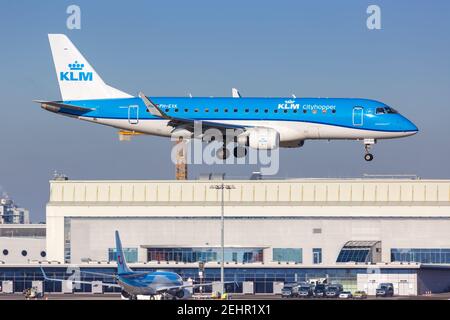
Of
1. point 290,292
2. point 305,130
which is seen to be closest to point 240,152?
point 305,130

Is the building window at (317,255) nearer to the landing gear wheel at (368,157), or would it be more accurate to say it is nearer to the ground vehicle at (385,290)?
the ground vehicle at (385,290)

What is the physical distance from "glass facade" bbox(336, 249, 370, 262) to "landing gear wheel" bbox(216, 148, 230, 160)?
5781 centimetres

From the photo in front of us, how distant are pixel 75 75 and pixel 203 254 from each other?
172ft

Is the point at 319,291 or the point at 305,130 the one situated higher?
the point at 305,130

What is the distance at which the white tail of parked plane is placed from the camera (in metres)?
86.0

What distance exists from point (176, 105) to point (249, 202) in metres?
62.8

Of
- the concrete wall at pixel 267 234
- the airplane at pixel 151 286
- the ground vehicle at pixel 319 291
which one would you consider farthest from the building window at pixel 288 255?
the airplane at pixel 151 286

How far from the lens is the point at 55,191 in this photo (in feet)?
488

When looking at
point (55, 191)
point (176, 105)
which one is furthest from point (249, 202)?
point (176, 105)

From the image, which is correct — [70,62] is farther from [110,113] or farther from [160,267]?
[160,267]

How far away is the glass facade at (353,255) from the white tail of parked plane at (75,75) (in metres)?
52.9

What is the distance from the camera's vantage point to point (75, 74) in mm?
91250

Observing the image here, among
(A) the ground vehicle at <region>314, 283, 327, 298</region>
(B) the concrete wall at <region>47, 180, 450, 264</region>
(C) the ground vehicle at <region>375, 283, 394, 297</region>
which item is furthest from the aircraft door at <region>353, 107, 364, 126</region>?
(B) the concrete wall at <region>47, 180, 450, 264</region>

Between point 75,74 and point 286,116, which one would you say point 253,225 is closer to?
point 75,74
